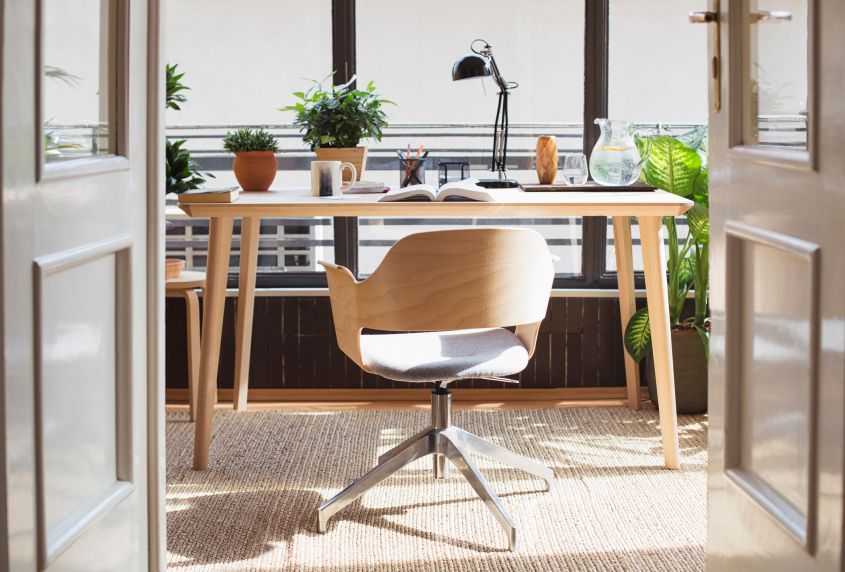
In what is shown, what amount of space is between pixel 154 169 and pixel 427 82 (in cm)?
227

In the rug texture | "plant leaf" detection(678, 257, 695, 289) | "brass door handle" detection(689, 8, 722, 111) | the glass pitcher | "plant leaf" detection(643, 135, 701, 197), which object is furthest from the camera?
"plant leaf" detection(678, 257, 695, 289)

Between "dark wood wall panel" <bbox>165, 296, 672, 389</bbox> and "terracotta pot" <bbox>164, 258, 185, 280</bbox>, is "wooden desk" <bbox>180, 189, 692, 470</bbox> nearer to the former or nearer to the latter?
"terracotta pot" <bbox>164, 258, 185, 280</bbox>

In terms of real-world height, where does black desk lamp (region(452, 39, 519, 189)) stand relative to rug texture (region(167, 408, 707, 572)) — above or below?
above

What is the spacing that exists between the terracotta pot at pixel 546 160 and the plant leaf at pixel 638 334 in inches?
22.6

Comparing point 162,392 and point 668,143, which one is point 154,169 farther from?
point 668,143

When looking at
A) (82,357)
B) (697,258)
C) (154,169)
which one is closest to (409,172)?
(697,258)

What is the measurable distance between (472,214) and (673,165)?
945 millimetres

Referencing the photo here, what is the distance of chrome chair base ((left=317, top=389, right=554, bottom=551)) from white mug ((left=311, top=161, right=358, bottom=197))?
2.58ft

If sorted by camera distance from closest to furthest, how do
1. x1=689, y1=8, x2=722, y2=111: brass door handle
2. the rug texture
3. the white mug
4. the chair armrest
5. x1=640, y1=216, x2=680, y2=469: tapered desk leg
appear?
x1=689, y1=8, x2=722, y2=111: brass door handle → the rug texture → the chair armrest → x1=640, y1=216, x2=680, y2=469: tapered desk leg → the white mug

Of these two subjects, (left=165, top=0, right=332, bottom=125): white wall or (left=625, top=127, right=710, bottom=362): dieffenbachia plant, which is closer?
(left=625, top=127, right=710, bottom=362): dieffenbachia plant

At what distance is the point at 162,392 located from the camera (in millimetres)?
1751

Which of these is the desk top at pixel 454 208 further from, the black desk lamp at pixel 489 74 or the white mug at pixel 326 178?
the black desk lamp at pixel 489 74

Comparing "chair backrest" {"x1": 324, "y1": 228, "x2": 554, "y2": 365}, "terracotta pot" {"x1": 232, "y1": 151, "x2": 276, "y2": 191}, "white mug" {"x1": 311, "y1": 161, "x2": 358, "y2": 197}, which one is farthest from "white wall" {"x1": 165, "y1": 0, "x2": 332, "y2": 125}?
"chair backrest" {"x1": 324, "y1": 228, "x2": 554, "y2": 365}

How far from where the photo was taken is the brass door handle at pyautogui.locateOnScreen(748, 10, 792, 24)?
1.46 m
